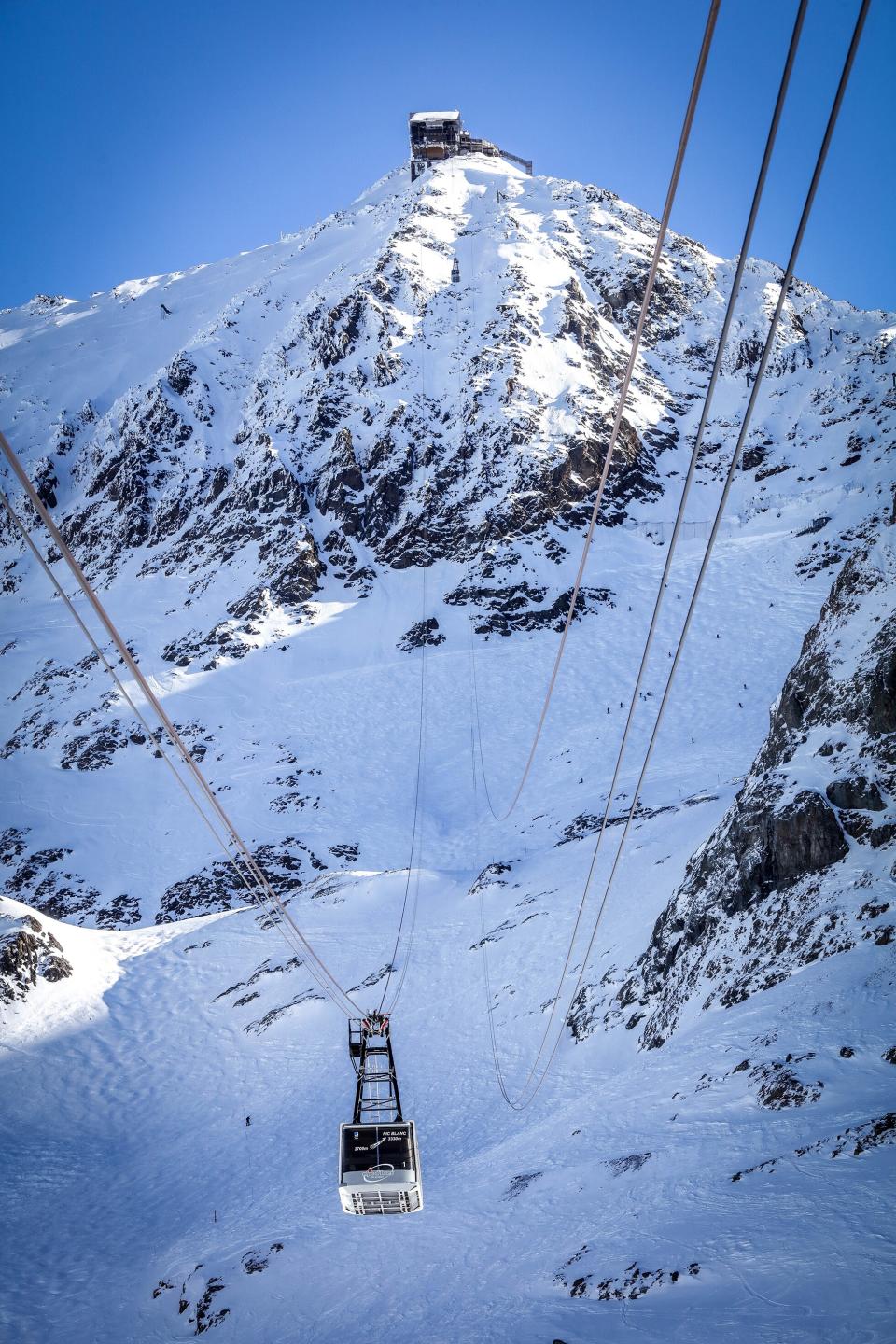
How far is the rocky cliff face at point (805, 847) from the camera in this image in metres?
15.8

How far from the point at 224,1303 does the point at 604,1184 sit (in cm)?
787

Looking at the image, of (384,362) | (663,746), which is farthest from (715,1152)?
(384,362)

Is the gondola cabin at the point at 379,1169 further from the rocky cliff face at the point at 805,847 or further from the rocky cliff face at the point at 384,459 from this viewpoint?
the rocky cliff face at the point at 384,459

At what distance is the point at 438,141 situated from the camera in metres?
140

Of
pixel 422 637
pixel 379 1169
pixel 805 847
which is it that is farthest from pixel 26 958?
pixel 422 637

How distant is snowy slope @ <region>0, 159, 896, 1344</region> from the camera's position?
43.2 ft

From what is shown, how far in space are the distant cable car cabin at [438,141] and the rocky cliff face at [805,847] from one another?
146 m

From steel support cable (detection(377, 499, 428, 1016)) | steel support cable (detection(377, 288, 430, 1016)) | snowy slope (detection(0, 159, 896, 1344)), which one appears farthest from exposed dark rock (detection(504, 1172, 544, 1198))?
steel support cable (detection(377, 288, 430, 1016))

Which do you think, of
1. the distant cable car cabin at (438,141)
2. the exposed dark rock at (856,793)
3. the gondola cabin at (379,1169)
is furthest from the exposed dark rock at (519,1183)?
the distant cable car cabin at (438,141)

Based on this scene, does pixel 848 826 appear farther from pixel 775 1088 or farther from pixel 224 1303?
pixel 224 1303

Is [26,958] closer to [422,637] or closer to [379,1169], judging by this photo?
[379,1169]

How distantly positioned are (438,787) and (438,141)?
132m

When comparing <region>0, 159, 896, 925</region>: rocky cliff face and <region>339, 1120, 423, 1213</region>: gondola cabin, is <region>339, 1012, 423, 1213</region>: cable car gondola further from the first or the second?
<region>0, 159, 896, 925</region>: rocky cliff face

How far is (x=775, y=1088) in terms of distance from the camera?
42.2ft
